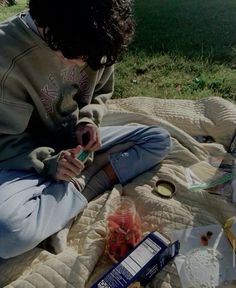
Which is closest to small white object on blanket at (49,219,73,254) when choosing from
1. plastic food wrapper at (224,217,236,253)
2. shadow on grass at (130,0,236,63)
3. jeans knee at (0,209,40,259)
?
jeans knee at (0,209,40,259)

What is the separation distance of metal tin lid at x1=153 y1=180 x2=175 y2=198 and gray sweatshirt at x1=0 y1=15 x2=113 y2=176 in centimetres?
44

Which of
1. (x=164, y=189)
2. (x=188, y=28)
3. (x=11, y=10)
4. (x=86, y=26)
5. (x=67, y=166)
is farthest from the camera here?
(x=11, y=10)

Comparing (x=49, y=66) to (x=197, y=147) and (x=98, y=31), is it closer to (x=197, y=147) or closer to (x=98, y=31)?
(x=98, y=31)

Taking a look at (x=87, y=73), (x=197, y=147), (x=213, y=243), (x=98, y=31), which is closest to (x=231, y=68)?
(x=197, y=147)

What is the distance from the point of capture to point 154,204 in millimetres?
2230

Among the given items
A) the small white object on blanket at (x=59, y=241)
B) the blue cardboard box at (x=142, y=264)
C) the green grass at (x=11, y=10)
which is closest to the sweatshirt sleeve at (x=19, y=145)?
the small white object on blanket at (x=59, y=241)

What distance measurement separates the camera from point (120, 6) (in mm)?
1693

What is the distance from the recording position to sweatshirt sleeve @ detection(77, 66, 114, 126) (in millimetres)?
2328

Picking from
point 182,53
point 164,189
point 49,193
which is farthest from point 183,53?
point 49,193

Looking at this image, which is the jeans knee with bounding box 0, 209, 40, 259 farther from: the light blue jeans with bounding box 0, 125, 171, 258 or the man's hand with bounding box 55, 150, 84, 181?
the man's hand with bounding box 55, 150, 84, 181

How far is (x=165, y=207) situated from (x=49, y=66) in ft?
2.70

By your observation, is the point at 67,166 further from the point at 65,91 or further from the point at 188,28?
the point at 188,28

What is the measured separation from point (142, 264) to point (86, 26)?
89cm

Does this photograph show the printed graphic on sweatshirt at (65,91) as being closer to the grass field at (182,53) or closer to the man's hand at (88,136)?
the man's hand at (88,136)
